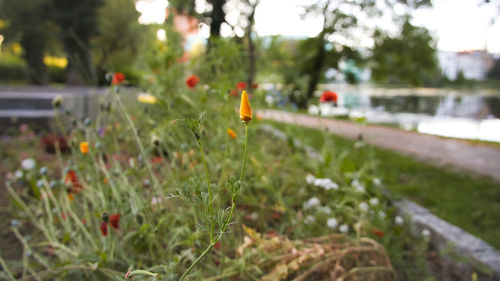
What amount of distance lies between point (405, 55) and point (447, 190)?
25.9 feet

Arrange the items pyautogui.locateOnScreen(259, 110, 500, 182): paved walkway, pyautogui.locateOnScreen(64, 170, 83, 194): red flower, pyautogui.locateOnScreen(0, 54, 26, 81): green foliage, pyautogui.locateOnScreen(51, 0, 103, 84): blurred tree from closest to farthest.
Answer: pyautogui.locateOnScreen(64, 170, 83, 194): red flower → pyautogui.locateOnScreen(259, 110, 500, 182): paved walkway → pyautogui.locateOnScreen(51, 0, 103, 84): blurred tree → pyautogui.locateOnScreen(0, 54, 26, 81): green foliage

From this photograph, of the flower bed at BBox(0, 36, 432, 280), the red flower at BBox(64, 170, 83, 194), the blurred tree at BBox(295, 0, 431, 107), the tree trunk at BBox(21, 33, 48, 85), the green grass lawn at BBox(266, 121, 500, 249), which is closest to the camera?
the flower bed at BBox(0, 36, 432, 280)

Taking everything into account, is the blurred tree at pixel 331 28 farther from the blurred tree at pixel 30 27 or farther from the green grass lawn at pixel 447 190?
the blurred tree at pixel 30 27

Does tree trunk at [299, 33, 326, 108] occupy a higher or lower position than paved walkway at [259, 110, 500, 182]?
higher

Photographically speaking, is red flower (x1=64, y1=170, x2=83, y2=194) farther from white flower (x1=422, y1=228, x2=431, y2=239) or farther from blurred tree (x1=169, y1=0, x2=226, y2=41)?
blurred tree (x1=169, y1=0, x2=226, y2=41)

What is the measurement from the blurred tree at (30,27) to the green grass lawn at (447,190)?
47.1 ft

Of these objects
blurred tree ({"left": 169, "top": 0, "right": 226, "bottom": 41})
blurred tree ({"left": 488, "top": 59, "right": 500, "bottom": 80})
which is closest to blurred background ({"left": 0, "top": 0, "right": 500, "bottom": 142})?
blurred tree ({"left": 169, "top": 0, "right": 226, "bottom": 41})

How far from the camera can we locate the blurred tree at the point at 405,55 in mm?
9312

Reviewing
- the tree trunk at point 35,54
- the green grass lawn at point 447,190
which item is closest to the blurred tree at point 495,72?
the tree trunk at point 35,54

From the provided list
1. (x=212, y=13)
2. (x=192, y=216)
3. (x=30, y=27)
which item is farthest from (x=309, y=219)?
(x=30, y=27)

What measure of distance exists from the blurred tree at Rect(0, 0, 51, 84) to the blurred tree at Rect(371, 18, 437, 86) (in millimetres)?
12796

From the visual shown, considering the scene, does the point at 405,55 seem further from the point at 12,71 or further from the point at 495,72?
the point at 495,72

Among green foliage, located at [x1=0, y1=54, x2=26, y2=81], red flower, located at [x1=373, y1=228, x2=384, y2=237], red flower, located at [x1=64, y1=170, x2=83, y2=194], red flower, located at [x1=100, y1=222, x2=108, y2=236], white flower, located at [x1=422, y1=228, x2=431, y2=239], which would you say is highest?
green foliage, located at [x1=0, y1=54, x2=26, y2=81]

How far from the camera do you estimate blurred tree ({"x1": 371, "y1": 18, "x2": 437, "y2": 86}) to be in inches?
367
